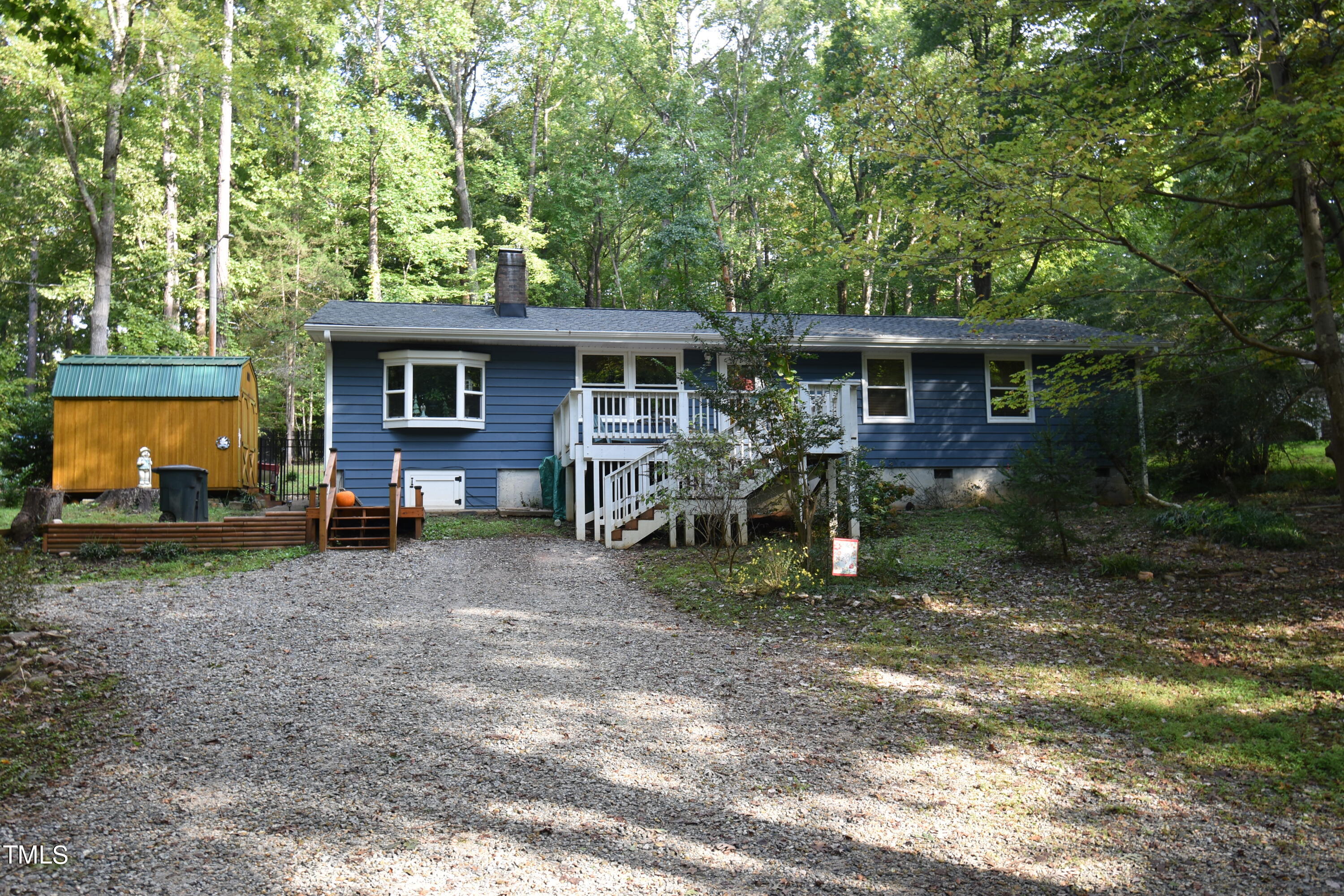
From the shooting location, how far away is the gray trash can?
12242mm

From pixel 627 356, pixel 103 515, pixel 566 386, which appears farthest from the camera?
pixel 627 356

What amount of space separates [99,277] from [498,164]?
41.9ft

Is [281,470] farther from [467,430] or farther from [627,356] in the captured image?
[627,356]

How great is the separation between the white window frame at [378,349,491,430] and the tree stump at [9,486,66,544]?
525cm

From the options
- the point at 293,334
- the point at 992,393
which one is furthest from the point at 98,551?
the point at 992,393

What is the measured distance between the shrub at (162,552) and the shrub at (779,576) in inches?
279

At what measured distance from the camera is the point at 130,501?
13344mm

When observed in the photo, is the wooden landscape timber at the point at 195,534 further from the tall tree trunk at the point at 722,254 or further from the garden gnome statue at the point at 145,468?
the tall tree trunk at the point at 722,254

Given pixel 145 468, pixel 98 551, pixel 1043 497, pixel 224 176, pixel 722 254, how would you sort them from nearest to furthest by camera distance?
pixel 1043 497
pixel 98 551
pixel 145 468
pixel 224 176
pixel 722 254

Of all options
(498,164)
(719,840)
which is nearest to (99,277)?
(498,164)

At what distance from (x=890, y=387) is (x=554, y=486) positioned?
22.9 ft

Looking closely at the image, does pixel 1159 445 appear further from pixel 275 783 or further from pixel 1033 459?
pixel 275 783

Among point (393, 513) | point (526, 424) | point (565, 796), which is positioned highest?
point (526, 424)

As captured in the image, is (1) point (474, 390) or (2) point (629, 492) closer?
(2) point (629, 492)
